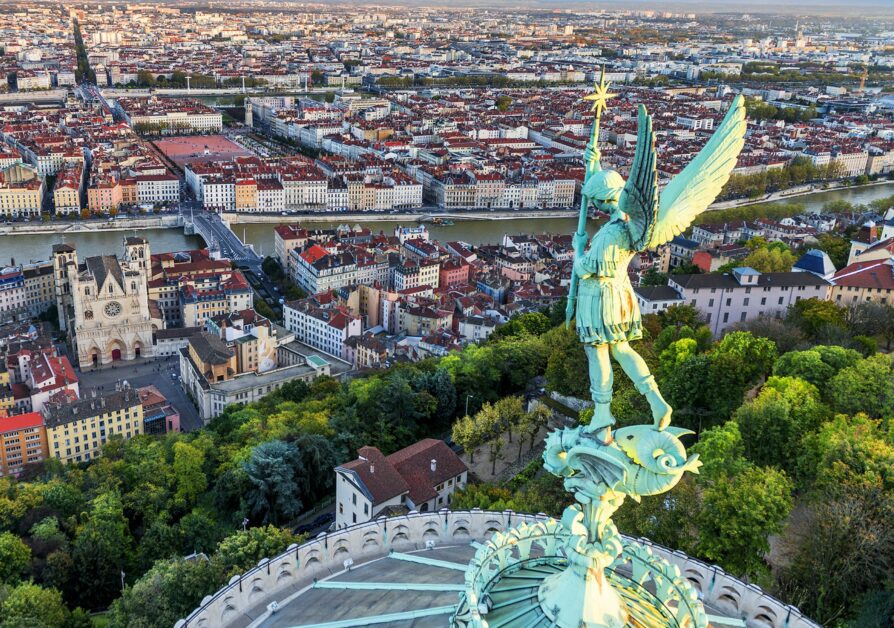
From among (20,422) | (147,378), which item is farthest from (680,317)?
(20,422)

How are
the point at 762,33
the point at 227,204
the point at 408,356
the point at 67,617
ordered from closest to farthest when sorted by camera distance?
the point at 67,617
the point at 408,356
the point at 227,204
the point at 762,33

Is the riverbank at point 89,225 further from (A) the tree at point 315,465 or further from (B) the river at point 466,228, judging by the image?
(A) the tree at point 315,465

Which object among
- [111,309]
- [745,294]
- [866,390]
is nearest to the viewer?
[866,390]

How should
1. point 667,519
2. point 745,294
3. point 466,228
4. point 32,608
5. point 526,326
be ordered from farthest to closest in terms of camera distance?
point 466,228, point 526,326, point 745,294, point 32,608, point 667,519

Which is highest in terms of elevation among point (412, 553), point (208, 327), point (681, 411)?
point (412, 553)

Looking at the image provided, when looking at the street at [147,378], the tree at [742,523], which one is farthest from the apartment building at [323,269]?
the tree at [742,523]

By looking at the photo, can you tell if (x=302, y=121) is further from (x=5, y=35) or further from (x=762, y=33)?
(x=762, y=33)

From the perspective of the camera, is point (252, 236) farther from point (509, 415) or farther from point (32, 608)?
point (32, 608)

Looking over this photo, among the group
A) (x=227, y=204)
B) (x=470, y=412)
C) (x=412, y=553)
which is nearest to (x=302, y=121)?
(x=227, y=204)
